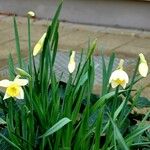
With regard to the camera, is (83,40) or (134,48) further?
(83,40)

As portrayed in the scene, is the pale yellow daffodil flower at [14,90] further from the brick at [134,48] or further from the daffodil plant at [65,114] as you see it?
the brick at [134,48]

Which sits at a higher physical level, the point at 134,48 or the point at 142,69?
the point at 142,69

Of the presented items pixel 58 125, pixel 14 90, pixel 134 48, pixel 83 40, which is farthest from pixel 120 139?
pixel 83 40

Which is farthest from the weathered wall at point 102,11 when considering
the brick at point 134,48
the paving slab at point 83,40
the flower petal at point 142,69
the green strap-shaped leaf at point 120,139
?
the green strap-shaped leaf at point 120,139

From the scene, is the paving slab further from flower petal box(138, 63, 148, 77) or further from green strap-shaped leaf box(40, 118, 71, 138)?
green strap-shaped leaf box(40, 118, 71, 138)

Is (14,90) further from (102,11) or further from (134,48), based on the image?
(102,11)

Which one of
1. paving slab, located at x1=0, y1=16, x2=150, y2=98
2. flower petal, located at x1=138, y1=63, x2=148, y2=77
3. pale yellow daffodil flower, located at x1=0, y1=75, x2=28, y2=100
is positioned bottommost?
paving slab, located at x1=0, y1=16, x2=150, y2=98

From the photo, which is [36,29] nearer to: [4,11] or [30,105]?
[4,11]

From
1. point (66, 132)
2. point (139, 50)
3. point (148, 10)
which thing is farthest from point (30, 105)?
point (148, 10)

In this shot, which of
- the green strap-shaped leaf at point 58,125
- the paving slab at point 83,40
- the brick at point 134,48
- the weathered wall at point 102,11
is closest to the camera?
the green strap-shaped leaf at point 58,125

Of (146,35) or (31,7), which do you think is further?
(31,7)

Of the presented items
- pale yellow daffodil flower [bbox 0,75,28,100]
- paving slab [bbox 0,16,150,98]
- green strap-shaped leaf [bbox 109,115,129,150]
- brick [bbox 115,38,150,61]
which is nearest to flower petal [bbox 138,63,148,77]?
green strap-shaped leaf [bbox 109,115,129,150]
